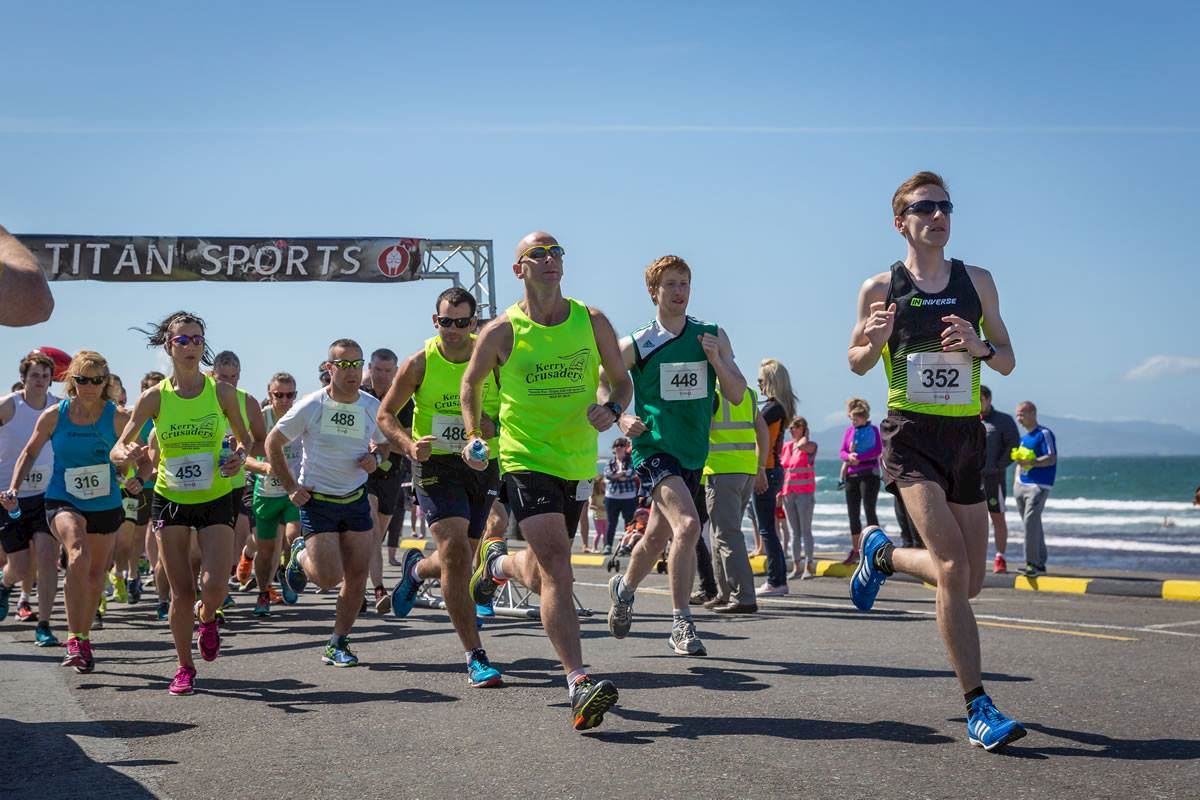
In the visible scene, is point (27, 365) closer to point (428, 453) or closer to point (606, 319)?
point (428, 453)

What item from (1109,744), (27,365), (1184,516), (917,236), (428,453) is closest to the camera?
(1109,744)

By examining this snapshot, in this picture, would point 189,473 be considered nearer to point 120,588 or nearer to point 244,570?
point 120,588

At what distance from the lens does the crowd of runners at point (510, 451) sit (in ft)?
19.0

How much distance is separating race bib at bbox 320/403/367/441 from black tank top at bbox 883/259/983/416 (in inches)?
165

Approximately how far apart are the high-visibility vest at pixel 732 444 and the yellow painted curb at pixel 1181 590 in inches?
213

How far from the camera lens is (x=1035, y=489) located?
15617 mm

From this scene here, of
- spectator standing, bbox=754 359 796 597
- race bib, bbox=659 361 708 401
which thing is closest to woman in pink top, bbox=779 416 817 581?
spectator standing, bbox=754 359 796 597

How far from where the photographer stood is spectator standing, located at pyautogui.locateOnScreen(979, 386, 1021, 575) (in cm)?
1551

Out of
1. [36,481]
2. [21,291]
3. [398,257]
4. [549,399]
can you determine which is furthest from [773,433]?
[21,291]

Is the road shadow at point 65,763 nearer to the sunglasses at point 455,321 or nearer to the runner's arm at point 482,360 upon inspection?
the runner's arm at point 482,360

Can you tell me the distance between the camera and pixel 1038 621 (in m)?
10.7

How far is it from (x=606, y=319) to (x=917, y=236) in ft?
5.28

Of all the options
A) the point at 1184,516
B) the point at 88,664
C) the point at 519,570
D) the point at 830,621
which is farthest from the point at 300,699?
the point at 1184,516

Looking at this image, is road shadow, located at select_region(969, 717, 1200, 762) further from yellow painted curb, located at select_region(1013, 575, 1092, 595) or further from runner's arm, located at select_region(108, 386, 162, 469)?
yellow painted curb, located at select_region(1013, 575, 1092, 595)
